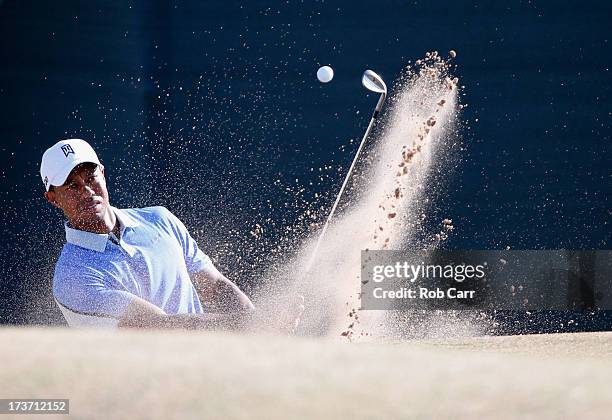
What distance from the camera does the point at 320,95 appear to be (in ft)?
18.1

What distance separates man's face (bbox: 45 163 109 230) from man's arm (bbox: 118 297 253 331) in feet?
1.44

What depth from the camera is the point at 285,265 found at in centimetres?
535

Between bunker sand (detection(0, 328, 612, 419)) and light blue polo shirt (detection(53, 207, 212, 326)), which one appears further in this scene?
light blue polo shirt (detection(53, 207, 212, 326))

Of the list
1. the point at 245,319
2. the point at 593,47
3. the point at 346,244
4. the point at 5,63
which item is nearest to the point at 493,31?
the point at 593,47

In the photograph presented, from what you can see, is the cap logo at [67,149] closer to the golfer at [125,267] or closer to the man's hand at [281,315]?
the golfer at [125,267]

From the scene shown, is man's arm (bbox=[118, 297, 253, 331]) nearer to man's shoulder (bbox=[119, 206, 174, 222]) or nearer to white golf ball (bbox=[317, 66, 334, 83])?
man's shoulder (bbox=[119, 206, 174, 222])

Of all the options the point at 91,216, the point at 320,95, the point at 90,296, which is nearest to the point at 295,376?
the point at 90,296

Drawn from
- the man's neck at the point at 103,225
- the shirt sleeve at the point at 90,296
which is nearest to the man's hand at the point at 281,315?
the shirt sleeve at the point at 90,296

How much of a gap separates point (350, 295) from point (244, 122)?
3.20ft

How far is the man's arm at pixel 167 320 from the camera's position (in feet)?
15.5

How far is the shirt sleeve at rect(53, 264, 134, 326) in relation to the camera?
4695 mm

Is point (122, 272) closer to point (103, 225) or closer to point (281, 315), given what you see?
point (103, 225)

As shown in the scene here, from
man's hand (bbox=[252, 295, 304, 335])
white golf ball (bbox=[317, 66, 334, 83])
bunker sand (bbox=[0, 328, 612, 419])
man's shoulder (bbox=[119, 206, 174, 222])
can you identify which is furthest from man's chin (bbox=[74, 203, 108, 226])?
white golf ball (bbox=[317, 66, 334, 83])

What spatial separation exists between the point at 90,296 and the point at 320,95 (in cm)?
154
